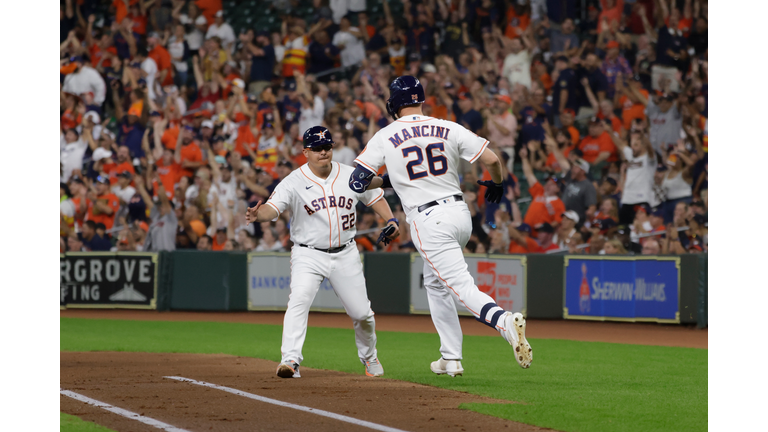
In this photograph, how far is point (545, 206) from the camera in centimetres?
1406

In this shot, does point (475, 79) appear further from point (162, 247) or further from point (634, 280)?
point (162, 247)

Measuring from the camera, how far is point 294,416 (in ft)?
17.6

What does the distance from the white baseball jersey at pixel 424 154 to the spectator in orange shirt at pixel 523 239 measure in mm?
7462

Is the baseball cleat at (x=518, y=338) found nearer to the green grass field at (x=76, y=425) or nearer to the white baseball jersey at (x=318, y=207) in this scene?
the white baseball jersey at (x=318, y=207)

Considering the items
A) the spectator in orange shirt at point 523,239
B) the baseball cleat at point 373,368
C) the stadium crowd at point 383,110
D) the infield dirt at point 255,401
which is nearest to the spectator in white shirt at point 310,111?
the stadium crowd at point 383,110

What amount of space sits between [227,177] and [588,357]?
8.63m

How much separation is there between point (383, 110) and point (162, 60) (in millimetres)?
6090

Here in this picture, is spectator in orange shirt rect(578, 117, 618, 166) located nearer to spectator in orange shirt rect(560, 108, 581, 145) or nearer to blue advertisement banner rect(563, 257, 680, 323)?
spectator in orange shirt rect(560, 108, 581, 145)

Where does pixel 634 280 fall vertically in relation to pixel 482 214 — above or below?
below

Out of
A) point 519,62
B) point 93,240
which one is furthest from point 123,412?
point 519,62

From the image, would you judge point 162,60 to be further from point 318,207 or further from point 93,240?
point 318,207

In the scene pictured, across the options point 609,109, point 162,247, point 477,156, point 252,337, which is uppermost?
point 609,109

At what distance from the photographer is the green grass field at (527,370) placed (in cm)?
562

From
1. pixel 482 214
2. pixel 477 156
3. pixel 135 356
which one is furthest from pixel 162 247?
pixel 477 156
